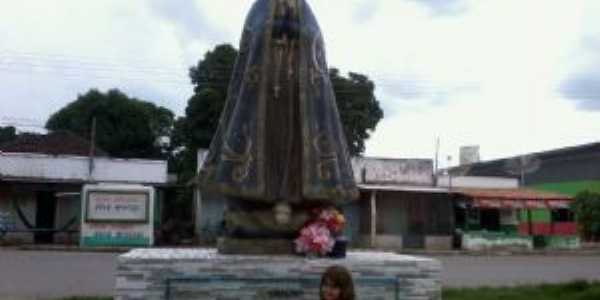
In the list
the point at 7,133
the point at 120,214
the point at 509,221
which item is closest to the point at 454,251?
the point at 509,221

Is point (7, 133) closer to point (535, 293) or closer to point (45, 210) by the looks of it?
point (45, 210)

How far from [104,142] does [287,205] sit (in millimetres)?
36442

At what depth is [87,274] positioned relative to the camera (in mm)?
15586

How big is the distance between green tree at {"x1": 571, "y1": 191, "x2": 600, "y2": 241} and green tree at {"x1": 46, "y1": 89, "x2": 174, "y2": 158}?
777 inches

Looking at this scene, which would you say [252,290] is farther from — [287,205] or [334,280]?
[334,280]

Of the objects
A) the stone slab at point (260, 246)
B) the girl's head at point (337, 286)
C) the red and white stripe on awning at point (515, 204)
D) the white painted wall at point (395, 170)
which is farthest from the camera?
the white painted wall at point (395, 170)

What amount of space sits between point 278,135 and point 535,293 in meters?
6.18

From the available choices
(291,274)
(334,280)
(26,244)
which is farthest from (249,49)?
(26,244)

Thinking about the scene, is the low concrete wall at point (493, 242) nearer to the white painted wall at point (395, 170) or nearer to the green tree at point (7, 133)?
the white painted wall at point (395, 170)

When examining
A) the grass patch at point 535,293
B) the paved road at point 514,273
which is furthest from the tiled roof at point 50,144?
the grass patch at point 535,293

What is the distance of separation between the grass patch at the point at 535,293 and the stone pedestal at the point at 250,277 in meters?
4.73

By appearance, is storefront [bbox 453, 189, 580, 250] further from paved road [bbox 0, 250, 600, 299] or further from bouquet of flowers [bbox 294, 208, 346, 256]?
bouquet of flowers [bbox 294, 208, 346, 256]

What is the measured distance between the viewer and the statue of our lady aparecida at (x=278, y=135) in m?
7.04

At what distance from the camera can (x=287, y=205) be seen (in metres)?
7.09
